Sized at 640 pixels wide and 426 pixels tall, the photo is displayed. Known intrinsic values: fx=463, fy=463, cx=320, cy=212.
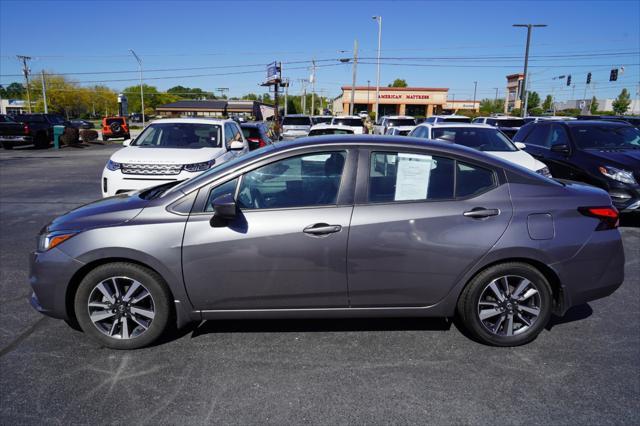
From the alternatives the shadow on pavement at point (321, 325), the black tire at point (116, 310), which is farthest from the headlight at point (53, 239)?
the shadow on pavement at point (321, 325)

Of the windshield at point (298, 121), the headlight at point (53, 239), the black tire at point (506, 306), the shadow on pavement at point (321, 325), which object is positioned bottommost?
the shadow on pavement at point (321, 325)

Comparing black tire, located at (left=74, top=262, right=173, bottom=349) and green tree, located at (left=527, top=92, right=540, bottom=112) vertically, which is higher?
green tree, located at (left=527, top=92, right=540, bottom=112)

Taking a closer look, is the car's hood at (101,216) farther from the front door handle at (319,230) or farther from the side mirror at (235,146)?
the side mirror at (235,146)

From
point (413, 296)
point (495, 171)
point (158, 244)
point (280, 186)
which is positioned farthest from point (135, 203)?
point (495, 171)

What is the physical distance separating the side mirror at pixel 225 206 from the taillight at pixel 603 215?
104 inches

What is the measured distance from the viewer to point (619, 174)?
7.34m

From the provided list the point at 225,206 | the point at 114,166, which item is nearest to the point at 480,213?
the point at 225,206

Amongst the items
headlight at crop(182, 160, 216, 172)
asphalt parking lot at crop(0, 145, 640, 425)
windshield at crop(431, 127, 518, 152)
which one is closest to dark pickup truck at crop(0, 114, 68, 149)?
headlight at crop(182, 160, 216, 172)

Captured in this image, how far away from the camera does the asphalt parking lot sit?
2818 mm

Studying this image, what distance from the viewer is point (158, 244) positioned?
11.0ft

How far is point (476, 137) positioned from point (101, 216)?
26.2ft

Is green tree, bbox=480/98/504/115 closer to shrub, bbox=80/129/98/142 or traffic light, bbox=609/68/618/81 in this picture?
traffic light, bbox=609/68/618/81

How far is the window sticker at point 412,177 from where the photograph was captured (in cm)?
353

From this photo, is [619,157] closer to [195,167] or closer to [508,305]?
[508,305]
